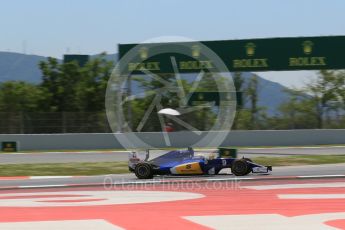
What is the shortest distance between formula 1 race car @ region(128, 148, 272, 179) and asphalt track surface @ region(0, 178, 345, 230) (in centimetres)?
109

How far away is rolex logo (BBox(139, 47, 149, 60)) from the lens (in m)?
32.2

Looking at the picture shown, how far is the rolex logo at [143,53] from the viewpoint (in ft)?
106

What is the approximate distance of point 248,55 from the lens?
1238 inches

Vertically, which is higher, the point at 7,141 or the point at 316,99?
the point at 316,99

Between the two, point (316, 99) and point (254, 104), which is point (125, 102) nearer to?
point (254, 104)

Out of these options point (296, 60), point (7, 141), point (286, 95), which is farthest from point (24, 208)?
point (286, 95)

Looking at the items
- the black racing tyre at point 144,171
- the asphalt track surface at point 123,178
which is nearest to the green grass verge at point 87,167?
the asphalt track surface at point 123,178

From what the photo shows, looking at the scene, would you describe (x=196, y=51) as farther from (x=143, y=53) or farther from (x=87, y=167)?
(x=87, y=167)

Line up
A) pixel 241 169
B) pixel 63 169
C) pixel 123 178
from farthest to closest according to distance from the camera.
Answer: pixel 63 169
pixel 123 178
pixel 241 169

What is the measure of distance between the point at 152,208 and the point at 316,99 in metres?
26.5

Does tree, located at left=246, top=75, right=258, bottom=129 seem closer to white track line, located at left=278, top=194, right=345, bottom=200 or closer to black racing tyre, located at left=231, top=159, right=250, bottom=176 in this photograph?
black racing tyre, located at left=231, top=159, right=250, bottom=176

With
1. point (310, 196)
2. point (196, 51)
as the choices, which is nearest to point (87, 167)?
point (310, 196)

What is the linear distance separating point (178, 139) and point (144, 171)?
16.6 m

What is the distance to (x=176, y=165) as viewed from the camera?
48.7ft
